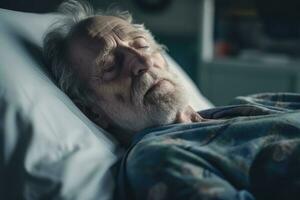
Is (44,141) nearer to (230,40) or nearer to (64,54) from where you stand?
(64,54)

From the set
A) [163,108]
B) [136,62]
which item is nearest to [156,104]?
[163,108]

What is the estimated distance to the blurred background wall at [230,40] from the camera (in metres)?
2.70

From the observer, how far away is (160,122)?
3.90 feet

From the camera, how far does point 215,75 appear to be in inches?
110

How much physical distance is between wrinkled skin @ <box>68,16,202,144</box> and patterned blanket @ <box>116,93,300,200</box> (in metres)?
0.07

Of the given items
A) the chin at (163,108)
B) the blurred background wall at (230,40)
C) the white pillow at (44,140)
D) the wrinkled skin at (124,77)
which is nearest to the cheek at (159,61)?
the wrinkled skin at (124,77)

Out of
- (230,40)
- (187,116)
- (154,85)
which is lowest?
(230,40)

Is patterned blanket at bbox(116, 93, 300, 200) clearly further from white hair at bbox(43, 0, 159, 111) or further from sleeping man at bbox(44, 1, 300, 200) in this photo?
white hair at bbox(43, 0, 159, 111)

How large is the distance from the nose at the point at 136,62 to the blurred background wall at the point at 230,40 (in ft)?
5.01

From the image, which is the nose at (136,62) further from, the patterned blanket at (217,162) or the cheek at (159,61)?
the patterned blanket at (217,162)

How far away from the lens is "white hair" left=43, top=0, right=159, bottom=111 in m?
1.27

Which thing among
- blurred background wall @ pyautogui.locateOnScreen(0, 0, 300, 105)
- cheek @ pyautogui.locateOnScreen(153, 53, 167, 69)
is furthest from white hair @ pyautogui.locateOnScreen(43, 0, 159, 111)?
blurred background wall @ pyautogui.locateOnScreen(0, 0, 300, 105)

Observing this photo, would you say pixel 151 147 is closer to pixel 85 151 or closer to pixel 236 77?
pixel 85 151

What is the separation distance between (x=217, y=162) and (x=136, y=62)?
0.38 meters
